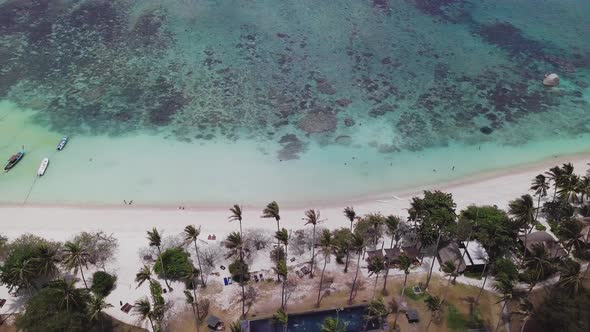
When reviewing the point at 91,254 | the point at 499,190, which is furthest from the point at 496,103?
the point at 91,254

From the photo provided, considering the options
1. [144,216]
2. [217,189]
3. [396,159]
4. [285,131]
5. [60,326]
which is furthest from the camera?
[285,131]

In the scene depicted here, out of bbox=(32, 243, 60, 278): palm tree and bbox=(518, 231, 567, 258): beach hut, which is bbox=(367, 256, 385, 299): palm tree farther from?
bbox=(32, 243, 60, 278): palm tree

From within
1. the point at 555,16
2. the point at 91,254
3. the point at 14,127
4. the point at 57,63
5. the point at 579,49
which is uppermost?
the point at 555,16

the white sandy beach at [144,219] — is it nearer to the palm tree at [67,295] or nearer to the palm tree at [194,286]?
the palm tree at [194,286]

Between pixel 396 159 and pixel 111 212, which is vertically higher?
pixel 396 159

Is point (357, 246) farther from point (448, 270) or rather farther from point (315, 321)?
point (448, 270)

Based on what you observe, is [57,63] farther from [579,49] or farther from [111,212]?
[579,49]

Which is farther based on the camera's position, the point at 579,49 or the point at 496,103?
the point at 579,49

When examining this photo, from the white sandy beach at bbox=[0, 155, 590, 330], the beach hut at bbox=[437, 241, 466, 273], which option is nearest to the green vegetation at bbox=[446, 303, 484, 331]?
the beach hut at bbox=[437, 241, 466, 273]
